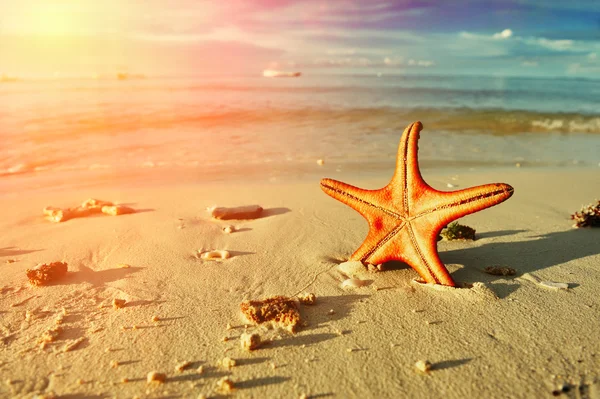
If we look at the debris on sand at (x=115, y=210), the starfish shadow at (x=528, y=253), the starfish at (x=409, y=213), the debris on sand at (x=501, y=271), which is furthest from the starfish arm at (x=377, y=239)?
the debris on sand at (x=115, y=210)

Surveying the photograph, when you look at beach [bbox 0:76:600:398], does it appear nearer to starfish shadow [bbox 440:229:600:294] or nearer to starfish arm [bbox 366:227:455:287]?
starfish shadow [bbox 440:229:600:294]

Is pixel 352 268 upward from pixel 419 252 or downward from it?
downward

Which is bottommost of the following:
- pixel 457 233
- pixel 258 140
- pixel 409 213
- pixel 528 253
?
pixel 528 253

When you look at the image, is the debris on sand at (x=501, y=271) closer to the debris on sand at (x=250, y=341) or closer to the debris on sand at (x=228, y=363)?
the debris on sand at (x=250, y=341)

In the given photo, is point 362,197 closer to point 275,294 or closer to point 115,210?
point 275,294

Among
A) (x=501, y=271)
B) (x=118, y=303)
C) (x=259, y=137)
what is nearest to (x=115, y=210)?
(x=118, y=303)
